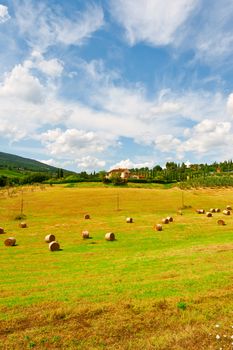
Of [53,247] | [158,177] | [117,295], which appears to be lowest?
[53,247]

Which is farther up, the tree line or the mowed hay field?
the tree line

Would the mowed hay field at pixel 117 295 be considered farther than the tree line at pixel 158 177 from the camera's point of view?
No

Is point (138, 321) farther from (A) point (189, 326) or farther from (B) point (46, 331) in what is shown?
(B) point (46, 331)

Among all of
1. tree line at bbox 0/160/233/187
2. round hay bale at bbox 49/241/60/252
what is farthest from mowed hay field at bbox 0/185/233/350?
tree line at bbox 0/160/233/187

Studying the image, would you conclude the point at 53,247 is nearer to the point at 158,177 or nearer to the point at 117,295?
the point at 117,295

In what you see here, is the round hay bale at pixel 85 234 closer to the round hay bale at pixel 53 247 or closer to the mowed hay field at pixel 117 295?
the mowed hay field at pixel 117 295

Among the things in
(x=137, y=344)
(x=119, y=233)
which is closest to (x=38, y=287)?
(x=137, y=344)

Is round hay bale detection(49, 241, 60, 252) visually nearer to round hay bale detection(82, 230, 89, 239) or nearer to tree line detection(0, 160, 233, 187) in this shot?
round hay bale detection(82, 230, 89, 239)

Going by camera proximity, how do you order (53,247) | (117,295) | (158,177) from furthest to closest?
(158,177), (53,247), (117,295)

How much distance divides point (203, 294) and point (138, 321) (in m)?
3.44

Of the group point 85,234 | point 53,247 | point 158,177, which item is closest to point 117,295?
point 53,247

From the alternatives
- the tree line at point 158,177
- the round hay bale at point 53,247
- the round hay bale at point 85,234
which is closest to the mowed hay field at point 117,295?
the round hay bale at point 53,247

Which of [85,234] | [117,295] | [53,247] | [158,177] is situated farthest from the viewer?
[158,177]

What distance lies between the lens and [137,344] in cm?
877
